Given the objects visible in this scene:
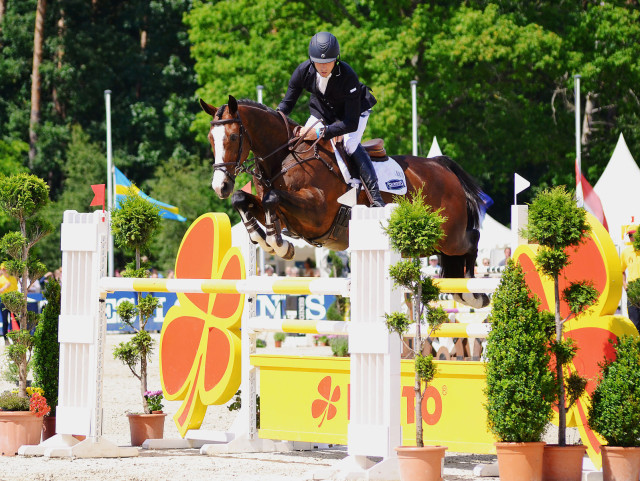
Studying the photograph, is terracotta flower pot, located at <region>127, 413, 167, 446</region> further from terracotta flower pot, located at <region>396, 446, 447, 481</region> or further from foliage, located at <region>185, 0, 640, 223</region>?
foliage, located at <region>185, 0, 640, 223</region>

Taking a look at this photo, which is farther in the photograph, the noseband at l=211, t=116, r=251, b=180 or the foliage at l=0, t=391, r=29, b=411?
the foliage at l=0, t=391, r=29, b=411

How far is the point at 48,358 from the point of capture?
8297 mm

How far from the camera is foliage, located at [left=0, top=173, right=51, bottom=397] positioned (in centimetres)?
834

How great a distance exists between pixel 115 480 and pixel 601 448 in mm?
2937

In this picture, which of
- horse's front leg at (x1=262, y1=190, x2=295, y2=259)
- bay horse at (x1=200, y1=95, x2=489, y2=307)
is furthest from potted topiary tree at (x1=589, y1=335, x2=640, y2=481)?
horse's front leg at (x1=262, y1=190, x2=295, y2=259)

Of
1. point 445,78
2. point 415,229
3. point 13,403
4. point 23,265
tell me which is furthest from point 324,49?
point 445,78

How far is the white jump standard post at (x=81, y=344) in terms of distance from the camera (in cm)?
781

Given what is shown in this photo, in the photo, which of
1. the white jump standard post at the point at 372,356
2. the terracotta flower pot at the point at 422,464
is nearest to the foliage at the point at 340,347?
the white jump standard post at the point at 372,356

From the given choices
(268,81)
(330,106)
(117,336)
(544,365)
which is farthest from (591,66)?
(544,365)

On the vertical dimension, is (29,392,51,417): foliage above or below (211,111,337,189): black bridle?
below

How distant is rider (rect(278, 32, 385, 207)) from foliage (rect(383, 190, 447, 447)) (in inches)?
58.3

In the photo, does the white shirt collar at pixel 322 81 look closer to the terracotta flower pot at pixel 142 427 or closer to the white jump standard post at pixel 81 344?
the white jump standard post at pixel 81 344

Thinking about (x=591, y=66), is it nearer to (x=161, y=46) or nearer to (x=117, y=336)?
(x=117, y=336)

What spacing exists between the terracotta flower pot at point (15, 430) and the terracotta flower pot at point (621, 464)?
431 centimetres
